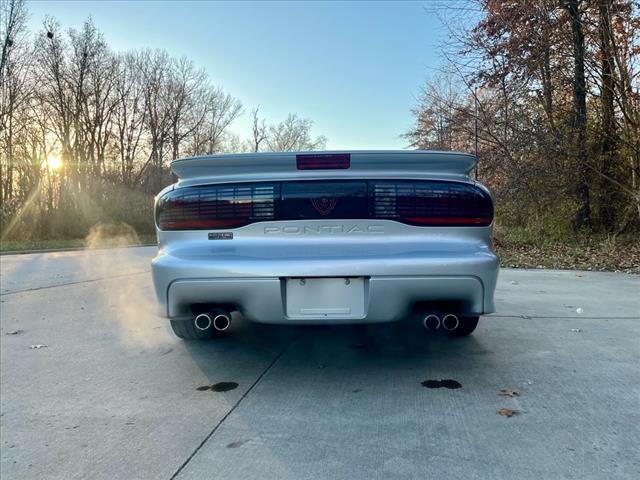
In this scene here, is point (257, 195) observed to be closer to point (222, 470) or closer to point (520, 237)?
point (222, 470)

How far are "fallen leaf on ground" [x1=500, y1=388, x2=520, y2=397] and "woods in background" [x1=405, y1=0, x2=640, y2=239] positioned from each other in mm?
10429

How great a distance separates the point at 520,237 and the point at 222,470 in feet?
41.5

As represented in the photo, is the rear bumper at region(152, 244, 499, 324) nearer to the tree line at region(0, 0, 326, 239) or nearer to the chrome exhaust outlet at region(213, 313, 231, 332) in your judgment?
the chrome exhaust outlet at region(213, 313, 231, 332)

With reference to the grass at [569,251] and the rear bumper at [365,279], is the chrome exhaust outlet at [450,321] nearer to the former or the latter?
the rear bumper at [365,279]

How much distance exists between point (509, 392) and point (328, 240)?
1.34 m

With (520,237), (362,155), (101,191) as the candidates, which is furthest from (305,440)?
(101,191)

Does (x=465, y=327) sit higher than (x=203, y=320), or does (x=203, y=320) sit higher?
(x=203, y=320)

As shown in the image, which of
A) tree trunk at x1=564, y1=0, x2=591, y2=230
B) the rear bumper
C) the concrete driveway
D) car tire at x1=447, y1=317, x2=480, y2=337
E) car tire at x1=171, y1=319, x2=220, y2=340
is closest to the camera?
the concrete driveway

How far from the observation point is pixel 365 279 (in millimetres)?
2748

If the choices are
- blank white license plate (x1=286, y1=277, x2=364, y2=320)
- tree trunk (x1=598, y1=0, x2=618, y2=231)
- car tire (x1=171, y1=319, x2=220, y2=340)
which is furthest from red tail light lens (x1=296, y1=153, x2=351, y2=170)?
tree trunk (x1=598, y1=0, x2=618, y2=231)

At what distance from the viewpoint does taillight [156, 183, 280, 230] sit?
9.54 ft

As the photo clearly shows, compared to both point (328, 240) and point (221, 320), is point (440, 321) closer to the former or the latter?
point (328, 240)

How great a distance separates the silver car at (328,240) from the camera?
9.02 feet

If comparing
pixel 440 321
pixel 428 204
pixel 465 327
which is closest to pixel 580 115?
pixel 465 327
